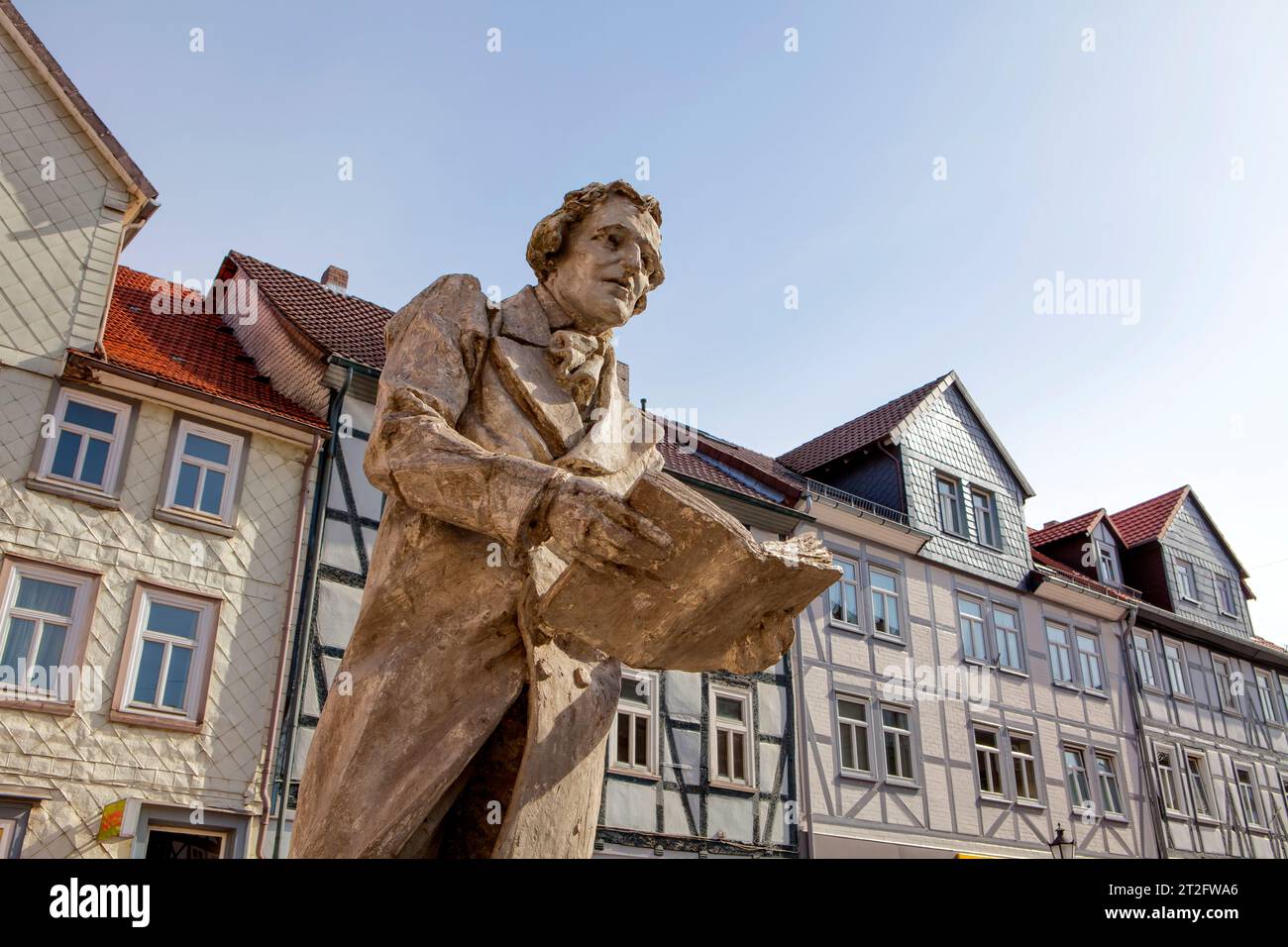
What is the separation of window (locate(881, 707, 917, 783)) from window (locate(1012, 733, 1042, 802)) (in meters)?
2.58

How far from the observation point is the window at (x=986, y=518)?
902 inches

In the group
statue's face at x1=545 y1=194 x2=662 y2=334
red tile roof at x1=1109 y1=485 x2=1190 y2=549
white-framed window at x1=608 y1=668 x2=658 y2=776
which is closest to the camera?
statue's face at x1=545 y1=194 x2=662 y2=334

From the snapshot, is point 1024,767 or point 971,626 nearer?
point 1024,767

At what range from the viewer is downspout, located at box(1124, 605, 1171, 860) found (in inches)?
875

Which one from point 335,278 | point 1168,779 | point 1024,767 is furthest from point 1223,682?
point 335,278

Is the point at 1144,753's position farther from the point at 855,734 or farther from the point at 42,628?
the point at 42,628

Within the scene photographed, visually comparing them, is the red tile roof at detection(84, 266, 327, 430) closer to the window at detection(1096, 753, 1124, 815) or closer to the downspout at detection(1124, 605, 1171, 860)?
the window at detection(1096, 753, 1124, 815)

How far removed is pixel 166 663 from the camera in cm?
1280

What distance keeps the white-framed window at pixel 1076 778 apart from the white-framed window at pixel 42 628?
16.8m

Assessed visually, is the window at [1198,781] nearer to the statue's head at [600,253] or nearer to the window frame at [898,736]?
the window frame at [898,736]

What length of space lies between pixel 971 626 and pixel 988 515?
9.50ft

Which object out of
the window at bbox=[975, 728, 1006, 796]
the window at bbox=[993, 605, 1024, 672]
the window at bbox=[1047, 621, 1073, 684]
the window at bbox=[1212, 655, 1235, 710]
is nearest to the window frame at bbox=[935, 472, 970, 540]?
the window at bbox=[993, 605, 1024, 672]
